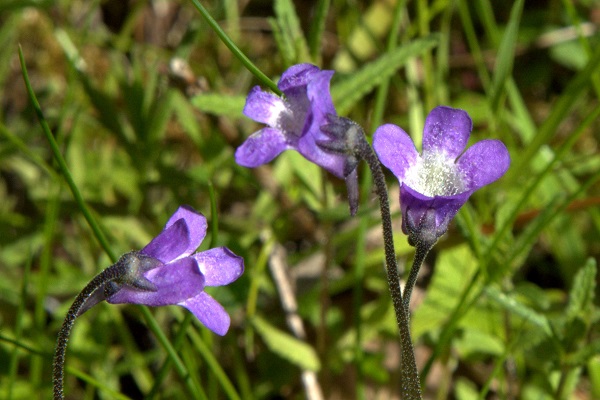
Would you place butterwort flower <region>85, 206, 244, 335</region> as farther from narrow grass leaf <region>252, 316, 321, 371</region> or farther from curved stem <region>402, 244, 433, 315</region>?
narrow grass leaf <region>252, 316, 321, 371</region>

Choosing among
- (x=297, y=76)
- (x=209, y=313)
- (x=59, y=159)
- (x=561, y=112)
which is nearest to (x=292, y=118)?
(x=297, y=76)

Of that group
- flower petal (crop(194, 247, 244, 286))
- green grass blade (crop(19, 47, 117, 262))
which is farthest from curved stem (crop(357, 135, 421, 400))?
green grass blade (crop(19, 47, 117, 262))

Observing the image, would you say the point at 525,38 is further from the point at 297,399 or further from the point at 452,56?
the point at 297,399

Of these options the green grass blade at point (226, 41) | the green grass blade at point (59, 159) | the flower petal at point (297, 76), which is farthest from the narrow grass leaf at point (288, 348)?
the flower petal at point (297, 76)

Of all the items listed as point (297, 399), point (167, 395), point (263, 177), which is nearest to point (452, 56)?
point (263, 177)

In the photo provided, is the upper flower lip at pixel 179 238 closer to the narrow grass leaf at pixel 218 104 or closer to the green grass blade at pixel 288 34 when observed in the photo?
the narrow grass leaf at pixel 218 104
